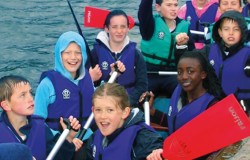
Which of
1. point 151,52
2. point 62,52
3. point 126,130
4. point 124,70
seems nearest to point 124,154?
point 126,130

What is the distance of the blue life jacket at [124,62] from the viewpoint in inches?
199

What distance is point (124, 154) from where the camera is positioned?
3.13 m

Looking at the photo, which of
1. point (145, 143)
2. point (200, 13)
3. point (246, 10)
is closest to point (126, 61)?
point (145, 143)

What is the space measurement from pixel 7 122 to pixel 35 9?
362 inches

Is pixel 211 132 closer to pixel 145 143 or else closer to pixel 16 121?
pixel 145 143

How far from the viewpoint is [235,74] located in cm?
451

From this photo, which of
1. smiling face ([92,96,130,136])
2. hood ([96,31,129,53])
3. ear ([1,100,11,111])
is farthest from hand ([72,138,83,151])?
hood ([96,31,129,53])

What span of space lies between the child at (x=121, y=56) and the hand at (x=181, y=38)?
0.46 meters

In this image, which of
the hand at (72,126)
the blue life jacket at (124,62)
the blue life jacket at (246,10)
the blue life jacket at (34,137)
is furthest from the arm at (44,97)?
the blue life jacket at (246,10)

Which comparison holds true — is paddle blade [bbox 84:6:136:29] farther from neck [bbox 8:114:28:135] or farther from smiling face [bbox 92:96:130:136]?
smiling face [bbox 92:96:130:136]

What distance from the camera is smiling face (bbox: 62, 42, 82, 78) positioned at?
13.7 ft

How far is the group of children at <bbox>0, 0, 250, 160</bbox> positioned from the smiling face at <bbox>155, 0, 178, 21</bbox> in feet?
0.03

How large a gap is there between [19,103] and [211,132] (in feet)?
4.12

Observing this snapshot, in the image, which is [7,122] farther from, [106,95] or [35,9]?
[35,9]
